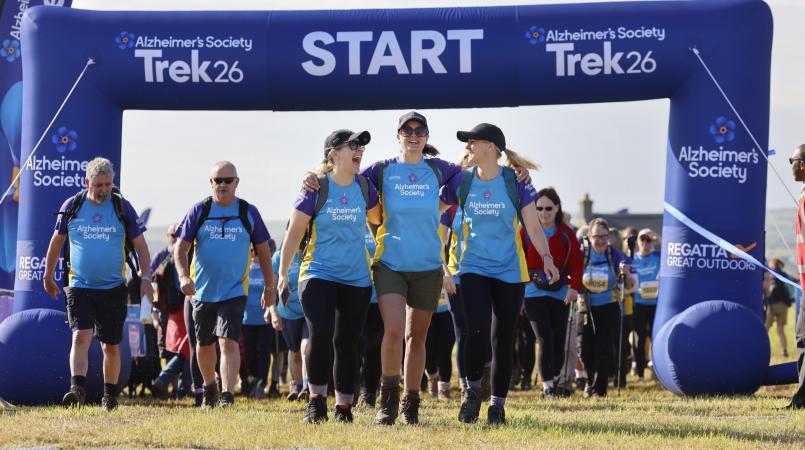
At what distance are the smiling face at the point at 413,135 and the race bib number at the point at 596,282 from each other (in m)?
4.42

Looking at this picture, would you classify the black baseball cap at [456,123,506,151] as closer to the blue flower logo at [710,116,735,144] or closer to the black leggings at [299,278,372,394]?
the black leggings at [299,278,372,394]

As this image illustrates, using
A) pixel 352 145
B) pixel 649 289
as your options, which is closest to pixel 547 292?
pixel 649 289

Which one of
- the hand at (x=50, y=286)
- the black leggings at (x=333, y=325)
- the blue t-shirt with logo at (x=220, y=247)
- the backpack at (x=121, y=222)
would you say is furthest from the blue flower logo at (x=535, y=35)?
the hand at (x=50, y=286)

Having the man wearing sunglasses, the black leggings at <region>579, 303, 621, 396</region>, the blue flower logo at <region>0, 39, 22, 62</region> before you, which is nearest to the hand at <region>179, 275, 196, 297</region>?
the black leggings at <region>579, 303, 621, 396</region>

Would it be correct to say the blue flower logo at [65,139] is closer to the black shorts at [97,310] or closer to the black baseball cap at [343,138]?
the black shorts at [97,310]

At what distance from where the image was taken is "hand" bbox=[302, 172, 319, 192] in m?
7.92

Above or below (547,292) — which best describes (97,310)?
below

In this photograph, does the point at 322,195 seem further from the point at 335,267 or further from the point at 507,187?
the point at 507,187

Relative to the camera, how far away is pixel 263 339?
1310 centimetres

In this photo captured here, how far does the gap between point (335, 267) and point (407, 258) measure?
1.51 ft

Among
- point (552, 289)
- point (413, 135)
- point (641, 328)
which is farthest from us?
point (641, 328)

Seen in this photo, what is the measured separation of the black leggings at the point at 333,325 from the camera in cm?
786

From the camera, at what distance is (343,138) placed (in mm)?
8039

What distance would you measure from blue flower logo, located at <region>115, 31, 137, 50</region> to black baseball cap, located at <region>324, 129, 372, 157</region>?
351 centimetres
